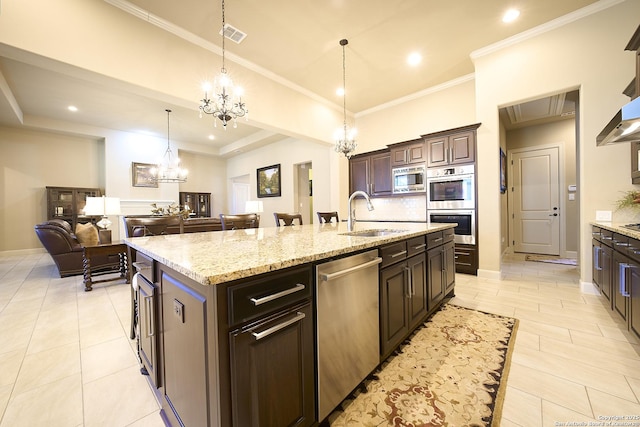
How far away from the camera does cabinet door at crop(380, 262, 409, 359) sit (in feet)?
5.04

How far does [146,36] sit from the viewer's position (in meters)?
2.70

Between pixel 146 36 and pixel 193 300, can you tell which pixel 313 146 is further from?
pixel 193 300

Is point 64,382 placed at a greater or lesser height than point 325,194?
lesser

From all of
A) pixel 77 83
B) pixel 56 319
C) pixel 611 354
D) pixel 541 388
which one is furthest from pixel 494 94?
pixel 77 83

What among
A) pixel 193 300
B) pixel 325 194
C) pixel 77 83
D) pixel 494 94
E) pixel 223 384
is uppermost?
pixel 77 83

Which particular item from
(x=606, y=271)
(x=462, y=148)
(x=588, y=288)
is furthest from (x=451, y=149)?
(x=588, y=288)

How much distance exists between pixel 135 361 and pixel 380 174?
4.55m

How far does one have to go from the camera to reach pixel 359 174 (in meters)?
5.34

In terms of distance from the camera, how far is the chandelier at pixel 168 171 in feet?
21.3

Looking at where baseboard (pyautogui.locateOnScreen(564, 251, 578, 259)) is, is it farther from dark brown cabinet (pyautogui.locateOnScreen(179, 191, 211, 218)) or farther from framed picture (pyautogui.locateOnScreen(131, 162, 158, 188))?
framed picture (pyautogui.locateOnScreen(131, 162, 158, 188))

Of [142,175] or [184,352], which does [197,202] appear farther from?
[184,352]

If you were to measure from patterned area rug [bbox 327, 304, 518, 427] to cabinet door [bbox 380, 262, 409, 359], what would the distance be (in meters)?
0.17

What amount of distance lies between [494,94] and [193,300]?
4.47 metres

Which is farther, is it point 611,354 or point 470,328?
point 470,328
